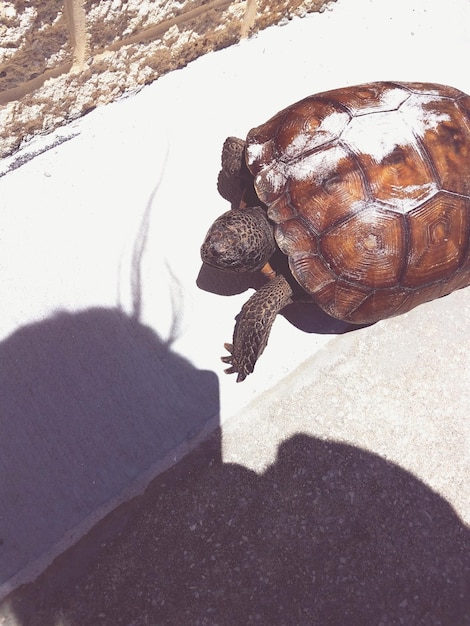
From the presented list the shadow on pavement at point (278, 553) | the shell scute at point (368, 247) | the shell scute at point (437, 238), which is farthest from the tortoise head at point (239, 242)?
the shadow on pavement at point (278, 553)

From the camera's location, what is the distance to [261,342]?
2.20 meters

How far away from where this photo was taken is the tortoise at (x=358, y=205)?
207 cm

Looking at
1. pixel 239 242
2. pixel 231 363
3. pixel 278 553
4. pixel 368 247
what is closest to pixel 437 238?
pixel 368 247

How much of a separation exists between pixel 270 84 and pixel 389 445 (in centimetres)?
191

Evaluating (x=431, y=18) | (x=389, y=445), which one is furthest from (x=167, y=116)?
(x=389, y=445)

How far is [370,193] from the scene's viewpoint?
2055mm

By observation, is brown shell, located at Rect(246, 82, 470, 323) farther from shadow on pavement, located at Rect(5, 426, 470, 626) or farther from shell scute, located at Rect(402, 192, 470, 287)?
shadow on pavement, located at Rect(5, 426, 470, 626)

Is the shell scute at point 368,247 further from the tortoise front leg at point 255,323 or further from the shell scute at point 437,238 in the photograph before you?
the tortoise front leg at point 255,323

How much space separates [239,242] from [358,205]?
50 centimetres

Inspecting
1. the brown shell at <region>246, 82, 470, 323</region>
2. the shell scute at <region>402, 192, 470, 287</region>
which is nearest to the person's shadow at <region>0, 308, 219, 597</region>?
the brown shell at <region>246, 82, 470, 323</region>

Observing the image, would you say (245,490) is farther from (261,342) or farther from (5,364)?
(5,364)

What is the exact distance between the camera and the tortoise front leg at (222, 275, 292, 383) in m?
2.19

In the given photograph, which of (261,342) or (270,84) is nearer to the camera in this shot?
(261,342)

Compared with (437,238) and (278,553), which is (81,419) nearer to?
(278,553)
